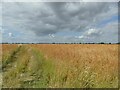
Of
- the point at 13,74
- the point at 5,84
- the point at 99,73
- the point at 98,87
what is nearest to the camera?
the point at 98,87

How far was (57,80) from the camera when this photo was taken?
11.5 m

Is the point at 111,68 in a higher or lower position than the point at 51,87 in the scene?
higher

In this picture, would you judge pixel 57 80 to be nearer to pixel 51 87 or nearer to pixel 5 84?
pixel 51 87

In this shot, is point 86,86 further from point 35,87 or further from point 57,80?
point 35,87

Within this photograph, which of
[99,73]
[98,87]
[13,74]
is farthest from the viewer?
[13,74]

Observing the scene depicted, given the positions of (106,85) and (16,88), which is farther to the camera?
(16,88)

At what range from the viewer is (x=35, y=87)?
11.9m

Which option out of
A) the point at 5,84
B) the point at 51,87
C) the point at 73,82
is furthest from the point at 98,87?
the point at 5,84

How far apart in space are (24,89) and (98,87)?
3244 millimetres

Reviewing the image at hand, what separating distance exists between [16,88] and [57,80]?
1743 mm

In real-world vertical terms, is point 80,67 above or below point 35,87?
above

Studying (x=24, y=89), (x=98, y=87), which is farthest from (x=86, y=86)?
A: (x=24, y=89)

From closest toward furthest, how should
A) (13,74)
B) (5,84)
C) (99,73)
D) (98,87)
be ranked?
(98,87)
(99,73)
(5,84)
(13,74)

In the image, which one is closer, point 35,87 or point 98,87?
point 98,87
